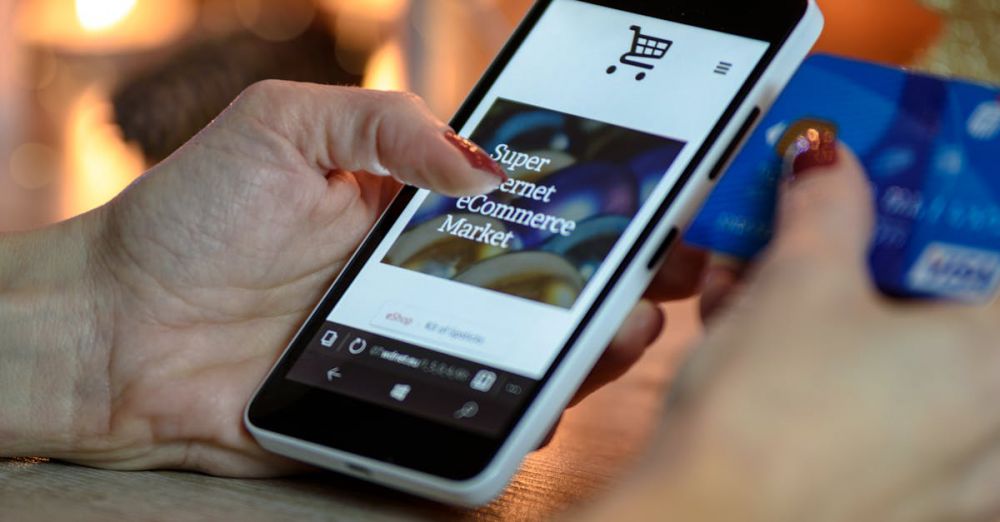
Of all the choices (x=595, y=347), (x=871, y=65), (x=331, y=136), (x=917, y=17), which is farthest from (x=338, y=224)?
(x=917, y=17)

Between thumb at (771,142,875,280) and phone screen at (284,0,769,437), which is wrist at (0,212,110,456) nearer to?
phone screen at (284,0,769,437)

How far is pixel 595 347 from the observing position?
57cm

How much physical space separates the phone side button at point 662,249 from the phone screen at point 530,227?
1 cm

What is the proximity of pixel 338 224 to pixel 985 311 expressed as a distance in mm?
367

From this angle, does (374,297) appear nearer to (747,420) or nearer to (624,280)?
(624,280)

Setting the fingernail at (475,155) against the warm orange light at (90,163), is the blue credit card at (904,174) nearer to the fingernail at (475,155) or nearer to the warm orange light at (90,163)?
the fingernail at (475,155)

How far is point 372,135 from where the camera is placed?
2.10 feet

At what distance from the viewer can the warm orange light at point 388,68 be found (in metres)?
1.82

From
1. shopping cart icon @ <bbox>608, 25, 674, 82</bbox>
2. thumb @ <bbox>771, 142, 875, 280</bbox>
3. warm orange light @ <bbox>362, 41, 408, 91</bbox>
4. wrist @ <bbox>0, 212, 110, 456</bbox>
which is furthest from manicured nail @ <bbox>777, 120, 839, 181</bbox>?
warm orange light @ <bbox>362, 41, 408, 91</bbox>

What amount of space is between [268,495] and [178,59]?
1.06 m

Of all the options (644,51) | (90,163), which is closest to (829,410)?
(644,51)

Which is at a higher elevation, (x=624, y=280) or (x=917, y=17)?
(x=624, y=280)

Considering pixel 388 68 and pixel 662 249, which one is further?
pixel 388 68

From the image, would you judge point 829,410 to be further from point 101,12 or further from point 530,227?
point 101,12
